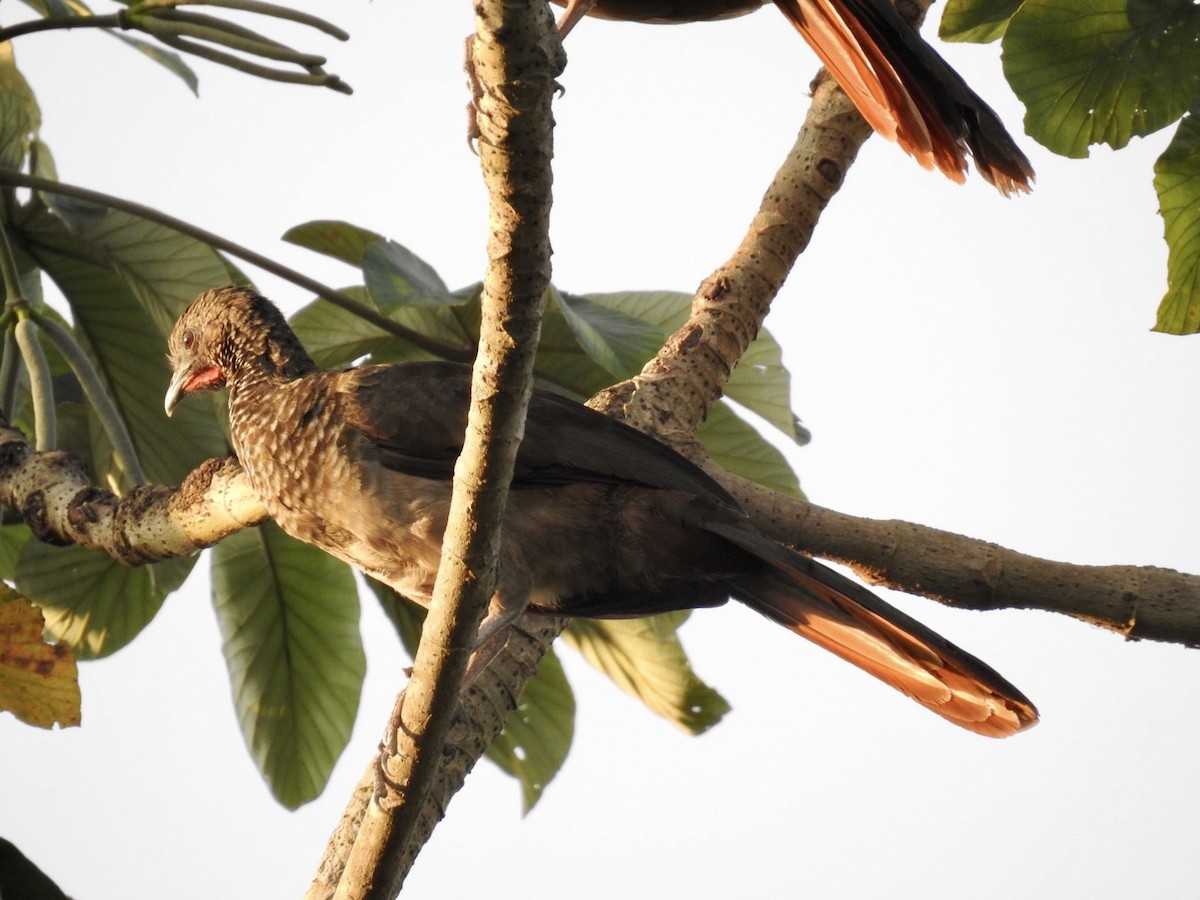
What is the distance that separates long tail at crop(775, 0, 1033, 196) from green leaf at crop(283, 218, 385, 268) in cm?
121

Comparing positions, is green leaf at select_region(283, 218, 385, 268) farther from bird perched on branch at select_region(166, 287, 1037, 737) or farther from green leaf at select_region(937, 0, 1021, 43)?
green leaf at select_region(937, 0, 1021, 43)

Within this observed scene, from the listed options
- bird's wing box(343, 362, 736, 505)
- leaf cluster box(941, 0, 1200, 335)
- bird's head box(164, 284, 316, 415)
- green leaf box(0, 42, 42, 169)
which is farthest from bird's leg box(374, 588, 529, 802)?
green leaf box(0, 42, 42, 169)

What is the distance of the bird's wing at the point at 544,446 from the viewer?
2.68 meters

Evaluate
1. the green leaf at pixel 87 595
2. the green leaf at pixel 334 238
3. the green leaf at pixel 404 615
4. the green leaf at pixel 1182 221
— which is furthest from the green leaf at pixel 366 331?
the green leaf at pixel 1182 221

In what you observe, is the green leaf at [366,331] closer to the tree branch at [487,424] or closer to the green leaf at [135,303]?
the green leaf at [135,303]

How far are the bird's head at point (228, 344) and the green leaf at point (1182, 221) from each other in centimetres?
201

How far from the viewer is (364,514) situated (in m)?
2.69

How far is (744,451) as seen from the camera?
143 inches

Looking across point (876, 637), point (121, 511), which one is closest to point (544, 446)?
point (876, 637)

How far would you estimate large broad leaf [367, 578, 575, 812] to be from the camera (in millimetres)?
3559

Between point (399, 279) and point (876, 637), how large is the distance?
1.31 meters

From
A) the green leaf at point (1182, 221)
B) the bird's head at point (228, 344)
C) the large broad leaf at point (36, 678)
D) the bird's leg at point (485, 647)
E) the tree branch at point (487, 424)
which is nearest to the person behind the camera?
the tree branch at point (487, 424)

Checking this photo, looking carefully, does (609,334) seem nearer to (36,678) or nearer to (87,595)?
(36,678)

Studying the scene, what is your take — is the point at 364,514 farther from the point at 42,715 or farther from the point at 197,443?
the point at 197,443
